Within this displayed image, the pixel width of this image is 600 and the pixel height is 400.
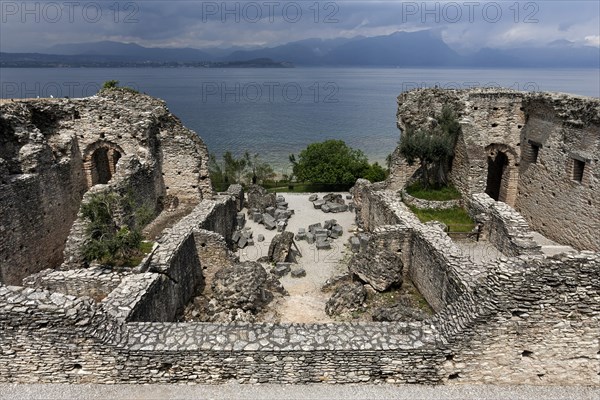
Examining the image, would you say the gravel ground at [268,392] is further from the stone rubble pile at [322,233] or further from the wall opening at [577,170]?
the wall opening at [577,170]

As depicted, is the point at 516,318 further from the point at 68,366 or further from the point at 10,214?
the point at 10,214

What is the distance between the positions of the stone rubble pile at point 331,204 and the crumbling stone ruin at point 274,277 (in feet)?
2.96

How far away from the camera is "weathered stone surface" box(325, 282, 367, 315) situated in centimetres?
1105

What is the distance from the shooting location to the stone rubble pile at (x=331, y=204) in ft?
66.5

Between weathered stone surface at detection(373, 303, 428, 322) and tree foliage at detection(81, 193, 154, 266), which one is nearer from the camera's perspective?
weathered stone surface at detection(373, 303, 428, 322)

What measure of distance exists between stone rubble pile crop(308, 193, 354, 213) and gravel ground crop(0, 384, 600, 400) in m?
12.9

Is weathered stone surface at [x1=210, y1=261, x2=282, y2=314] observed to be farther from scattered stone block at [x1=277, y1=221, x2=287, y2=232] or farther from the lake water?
the lake water

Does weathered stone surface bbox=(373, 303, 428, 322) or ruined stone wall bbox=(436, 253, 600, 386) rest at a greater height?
ruined stone wall bbox=(436, 253, 600, 386)

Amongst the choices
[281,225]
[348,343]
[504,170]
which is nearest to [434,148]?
[504,170]

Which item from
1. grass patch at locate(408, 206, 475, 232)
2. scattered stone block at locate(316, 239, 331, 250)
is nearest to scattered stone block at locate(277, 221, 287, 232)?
scattered stone block at locate(316, 239, 331, 250)

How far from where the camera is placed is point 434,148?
649 inches

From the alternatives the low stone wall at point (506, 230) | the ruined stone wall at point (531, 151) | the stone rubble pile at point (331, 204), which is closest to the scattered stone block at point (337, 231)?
the stone rubble pile at point (331, 204)

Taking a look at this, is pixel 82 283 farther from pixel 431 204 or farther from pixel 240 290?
pixel 431 204

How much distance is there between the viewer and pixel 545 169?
16.1 metres
